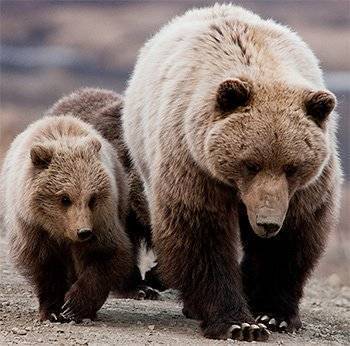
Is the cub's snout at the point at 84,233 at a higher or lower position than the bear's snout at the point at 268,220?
lower

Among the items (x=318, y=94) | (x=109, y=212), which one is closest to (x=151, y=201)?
(x=109, y=212)

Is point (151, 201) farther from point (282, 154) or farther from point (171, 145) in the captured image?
point (282, 154)

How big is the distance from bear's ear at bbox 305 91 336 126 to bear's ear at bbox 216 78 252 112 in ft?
1.38

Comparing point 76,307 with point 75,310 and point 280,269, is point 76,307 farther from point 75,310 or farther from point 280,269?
point 280,269

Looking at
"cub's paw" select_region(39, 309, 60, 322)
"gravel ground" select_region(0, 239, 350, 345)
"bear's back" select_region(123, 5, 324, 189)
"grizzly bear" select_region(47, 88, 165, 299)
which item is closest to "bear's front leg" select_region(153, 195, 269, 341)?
"gravel ground" select_region(0, 239, 350, 345)

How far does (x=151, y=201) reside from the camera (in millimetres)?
9211

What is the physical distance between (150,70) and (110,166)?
0.90 m

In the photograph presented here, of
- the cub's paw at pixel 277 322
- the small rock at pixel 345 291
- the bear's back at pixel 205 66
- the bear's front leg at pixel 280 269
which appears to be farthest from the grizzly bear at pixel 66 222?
the small rock at pixel 345 291

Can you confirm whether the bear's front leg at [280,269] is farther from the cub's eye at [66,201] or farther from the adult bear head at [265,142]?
the cub's eye at [66,201]

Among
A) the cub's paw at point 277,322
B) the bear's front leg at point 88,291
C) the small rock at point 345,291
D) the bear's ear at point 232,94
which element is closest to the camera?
the bear's ear at point 232,94

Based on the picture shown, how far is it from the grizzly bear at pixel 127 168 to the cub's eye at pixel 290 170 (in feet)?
8.82

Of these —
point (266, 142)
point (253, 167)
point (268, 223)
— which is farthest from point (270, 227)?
point (266, 142)

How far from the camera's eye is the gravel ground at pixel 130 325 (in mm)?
8203

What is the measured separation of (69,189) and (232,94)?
1474 millimetres
